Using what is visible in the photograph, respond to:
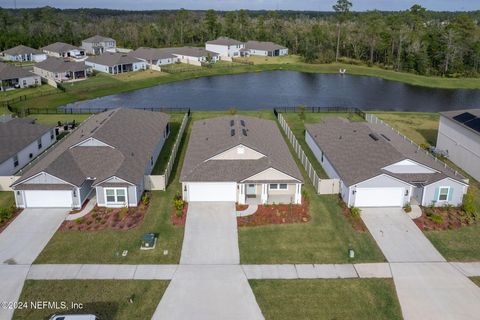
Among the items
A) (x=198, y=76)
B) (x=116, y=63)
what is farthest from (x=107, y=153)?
(x=198, y=76)

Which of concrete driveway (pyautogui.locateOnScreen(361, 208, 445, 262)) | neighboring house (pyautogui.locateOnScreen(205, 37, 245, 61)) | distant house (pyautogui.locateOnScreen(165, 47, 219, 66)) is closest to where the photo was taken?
→ concrete driveway (pyautogui.locateOnScreen(361, 208, 445, 262))

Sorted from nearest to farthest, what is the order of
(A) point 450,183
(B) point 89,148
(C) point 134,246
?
(C) point 134,246, (A) point 450,183, (B) point 89,148

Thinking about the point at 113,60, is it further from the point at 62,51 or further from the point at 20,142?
the point at 20,142

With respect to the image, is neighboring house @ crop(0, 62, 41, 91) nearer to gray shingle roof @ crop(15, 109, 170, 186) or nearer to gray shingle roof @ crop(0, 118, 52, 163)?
gray shingle roof @ crop(0, 118, 52, 163)

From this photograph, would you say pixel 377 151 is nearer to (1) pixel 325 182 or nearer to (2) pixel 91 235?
(1) pixel 325 182

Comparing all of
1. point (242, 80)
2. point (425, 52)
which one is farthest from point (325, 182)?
point (425, 52)

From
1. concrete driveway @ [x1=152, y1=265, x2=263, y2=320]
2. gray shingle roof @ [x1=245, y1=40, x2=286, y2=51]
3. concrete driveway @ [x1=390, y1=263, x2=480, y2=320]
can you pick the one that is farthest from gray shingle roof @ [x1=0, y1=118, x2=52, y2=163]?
gray shingle roof @ [x1=245, y1=40, x2=286, y2=51]
